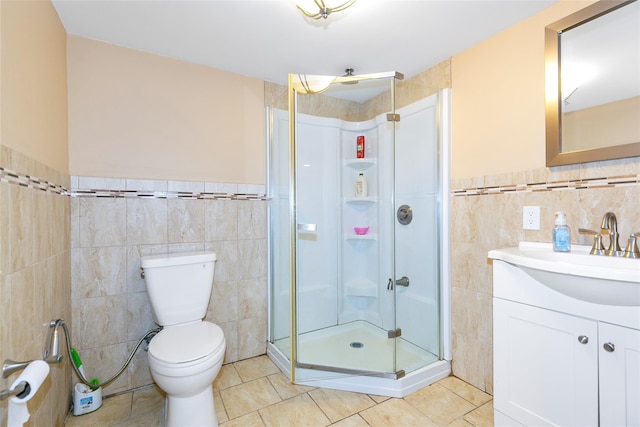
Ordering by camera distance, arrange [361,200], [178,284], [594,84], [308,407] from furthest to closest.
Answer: [361,200], [178,284], [308,407], [594,84]

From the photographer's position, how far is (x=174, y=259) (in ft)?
5.77

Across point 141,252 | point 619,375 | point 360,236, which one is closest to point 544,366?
point 619,375

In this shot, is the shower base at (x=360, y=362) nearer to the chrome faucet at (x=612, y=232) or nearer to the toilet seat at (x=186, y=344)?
the toilet seat at (x=186, y=344)

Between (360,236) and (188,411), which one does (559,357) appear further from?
(188,411)

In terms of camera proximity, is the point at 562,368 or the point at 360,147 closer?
the point at 562,368

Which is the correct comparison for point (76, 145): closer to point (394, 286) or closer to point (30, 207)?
point (30, 207)

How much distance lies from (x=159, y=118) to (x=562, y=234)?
2362 millimetres

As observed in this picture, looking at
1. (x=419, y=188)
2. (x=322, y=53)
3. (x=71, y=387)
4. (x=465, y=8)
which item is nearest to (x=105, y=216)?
(x=71, y=387)

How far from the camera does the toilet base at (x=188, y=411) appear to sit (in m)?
1.43

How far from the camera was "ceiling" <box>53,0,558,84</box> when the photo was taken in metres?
1.51

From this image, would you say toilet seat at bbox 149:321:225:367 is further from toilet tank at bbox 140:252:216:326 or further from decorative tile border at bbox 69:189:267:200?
decorative tile border at bbox 69:189:267:200

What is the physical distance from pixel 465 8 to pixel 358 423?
86.5 inches

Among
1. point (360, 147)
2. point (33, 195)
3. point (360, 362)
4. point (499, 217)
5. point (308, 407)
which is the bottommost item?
point (308, 407)

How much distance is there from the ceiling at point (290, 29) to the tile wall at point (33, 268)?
0.89 m
